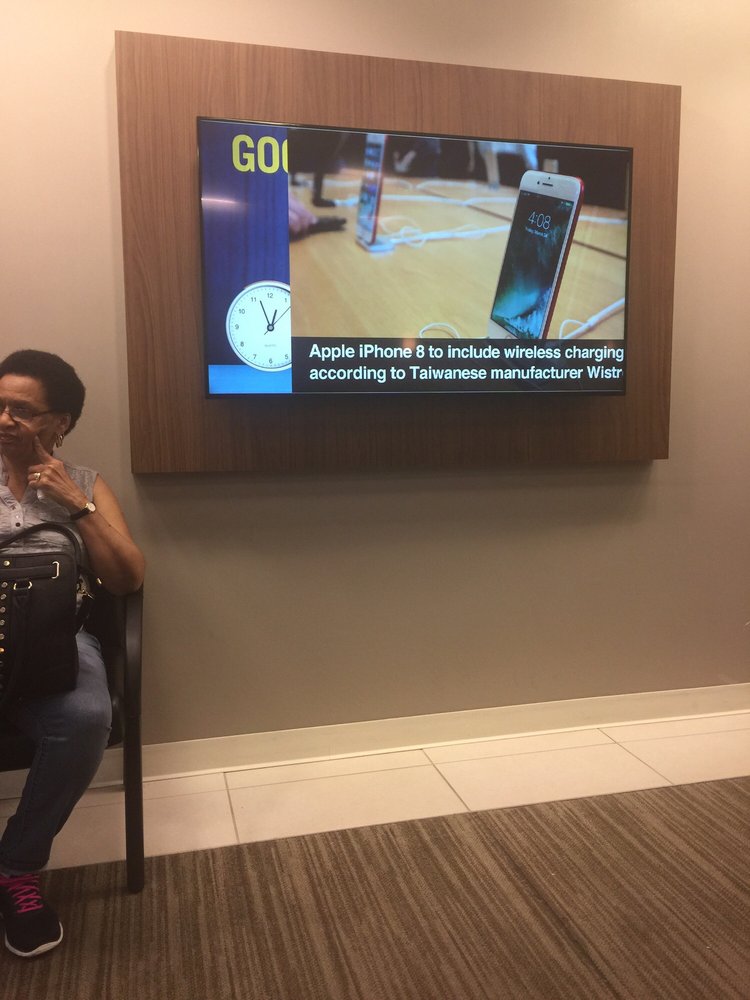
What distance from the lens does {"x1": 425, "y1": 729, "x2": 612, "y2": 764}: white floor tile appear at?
104 inches

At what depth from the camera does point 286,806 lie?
2311 millimetres

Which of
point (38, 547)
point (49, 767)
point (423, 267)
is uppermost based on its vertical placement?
point (423, 267)

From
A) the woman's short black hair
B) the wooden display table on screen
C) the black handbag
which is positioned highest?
the wooden display table on screen

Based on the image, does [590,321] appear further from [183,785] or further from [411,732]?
[183,785]

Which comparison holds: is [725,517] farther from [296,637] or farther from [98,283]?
[98,283]

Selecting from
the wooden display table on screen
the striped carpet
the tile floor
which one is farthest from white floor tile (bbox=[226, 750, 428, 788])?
the wooden display table on screen

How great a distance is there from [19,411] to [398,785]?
4.91 ft

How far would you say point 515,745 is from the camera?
2715 millimetres

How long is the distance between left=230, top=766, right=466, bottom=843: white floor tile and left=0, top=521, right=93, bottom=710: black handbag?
75 cm

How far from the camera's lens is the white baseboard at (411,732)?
248cm

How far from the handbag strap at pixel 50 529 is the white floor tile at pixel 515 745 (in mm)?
1339

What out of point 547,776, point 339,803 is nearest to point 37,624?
point 339,803
